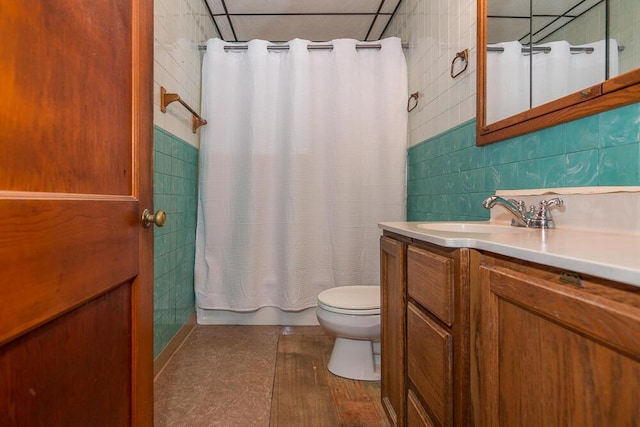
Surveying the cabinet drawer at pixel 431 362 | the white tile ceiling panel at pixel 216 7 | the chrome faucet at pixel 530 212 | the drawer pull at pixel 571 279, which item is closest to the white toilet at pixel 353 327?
the cabinet drawer at pixel 431 362

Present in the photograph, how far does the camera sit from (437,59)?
1.79m

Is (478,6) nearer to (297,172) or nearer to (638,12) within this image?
(638,12)

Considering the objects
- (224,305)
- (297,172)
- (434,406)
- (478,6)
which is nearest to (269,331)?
(224,305)

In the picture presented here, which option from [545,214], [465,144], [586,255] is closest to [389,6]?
[465,144]

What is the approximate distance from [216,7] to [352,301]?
81.2 inches

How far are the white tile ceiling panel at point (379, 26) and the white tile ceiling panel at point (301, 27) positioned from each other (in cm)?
5

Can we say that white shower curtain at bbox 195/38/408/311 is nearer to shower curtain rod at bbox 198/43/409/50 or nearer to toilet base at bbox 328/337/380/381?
shower curtain rod at bbox 198/43/409/50

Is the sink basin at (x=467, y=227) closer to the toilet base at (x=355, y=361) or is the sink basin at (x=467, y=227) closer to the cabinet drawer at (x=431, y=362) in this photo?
the cabinet drawer at (x=431, y=362)

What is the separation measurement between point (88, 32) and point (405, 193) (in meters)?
1.92

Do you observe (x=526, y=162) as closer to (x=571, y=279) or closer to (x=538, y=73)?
(x=538, y=73)

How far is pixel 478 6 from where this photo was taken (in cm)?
135

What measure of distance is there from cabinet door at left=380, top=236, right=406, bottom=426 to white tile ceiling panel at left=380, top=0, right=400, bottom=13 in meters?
1.75

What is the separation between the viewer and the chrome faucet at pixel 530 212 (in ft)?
3.19

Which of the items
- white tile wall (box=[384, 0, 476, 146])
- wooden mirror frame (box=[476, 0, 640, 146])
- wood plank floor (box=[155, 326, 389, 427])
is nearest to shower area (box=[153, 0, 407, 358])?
white tile wall (box=[384, 0, 476, 146])
